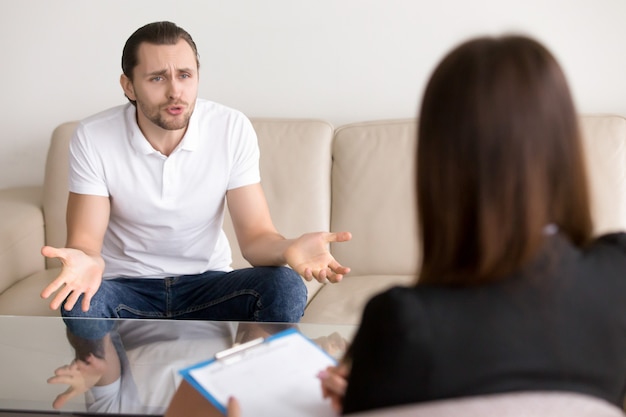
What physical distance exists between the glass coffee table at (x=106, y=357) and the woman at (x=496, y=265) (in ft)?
2.11

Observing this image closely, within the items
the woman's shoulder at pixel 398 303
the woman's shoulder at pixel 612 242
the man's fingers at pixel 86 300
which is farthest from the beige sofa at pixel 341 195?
the woman's shoulder at pixel 398 303

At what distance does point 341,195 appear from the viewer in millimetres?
2467

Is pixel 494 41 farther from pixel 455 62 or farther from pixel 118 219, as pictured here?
pixel 118 219

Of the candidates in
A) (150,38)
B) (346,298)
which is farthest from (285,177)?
(150,38)

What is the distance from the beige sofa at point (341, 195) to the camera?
233 cm

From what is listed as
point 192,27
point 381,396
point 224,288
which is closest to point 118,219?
point 224,288

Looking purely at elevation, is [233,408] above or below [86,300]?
above

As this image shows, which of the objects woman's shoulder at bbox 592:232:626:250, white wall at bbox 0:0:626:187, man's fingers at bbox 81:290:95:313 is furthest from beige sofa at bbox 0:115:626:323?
woman's shoulder at bbox 592:232:626:250

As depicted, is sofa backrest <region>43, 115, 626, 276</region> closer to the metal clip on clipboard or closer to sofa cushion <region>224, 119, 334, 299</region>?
sofa cushion <region>224, 119, 334, 299</region>

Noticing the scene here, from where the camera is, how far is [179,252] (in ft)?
6.99

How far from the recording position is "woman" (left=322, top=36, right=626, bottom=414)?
2.60 ft

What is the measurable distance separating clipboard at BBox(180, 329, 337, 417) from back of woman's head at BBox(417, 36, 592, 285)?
471mm

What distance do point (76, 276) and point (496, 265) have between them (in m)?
1.23

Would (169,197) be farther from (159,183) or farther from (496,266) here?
(496,266)
